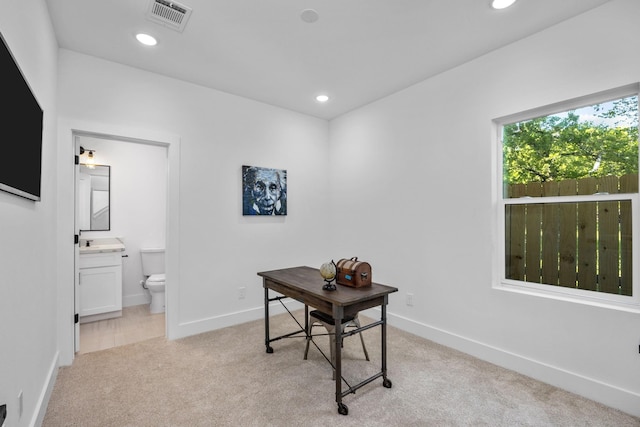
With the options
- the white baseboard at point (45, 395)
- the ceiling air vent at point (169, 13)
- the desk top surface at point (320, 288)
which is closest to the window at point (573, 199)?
the desk top surface at point (320, 288)

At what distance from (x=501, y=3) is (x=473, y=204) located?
1515 mm

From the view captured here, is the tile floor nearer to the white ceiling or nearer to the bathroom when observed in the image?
the bathroom

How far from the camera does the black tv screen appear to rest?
113 centimetres

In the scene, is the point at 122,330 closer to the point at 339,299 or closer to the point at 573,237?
the point at 339,299

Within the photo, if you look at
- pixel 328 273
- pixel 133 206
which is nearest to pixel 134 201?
pixel 133 206

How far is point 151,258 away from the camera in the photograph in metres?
4.29

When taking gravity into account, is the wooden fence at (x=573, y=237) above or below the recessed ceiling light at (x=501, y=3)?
below

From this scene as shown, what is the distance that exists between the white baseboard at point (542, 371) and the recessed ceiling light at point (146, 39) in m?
3.53

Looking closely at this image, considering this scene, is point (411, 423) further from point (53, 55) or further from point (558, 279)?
point (53, 55)

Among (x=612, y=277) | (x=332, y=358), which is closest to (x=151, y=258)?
(x=332, y=358)

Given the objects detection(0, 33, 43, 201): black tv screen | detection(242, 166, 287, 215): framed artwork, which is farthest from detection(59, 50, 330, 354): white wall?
detection(0, 33, 43, 201): black tv screen

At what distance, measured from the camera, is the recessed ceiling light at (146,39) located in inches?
96.0

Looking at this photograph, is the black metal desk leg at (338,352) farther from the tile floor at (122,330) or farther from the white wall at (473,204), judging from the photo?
the tile floor at (122,330)

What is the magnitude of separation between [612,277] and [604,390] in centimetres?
75
